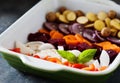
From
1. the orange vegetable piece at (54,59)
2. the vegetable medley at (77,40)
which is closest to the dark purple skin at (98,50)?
the vegetable medley at (77,40)

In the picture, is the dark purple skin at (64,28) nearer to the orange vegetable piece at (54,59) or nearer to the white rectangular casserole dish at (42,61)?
the white rectangular casserole dish at (42,61)

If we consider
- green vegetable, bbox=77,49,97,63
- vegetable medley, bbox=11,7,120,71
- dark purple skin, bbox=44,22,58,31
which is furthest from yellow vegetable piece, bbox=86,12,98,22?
green vegetable, bbox=77,49,97,63

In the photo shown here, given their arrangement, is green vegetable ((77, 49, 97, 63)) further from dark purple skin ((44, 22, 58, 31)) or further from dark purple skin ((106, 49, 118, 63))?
dark purple skin ((44, 22, 58, 31))

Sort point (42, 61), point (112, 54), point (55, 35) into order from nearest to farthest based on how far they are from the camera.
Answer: point (42, 61), point (112, 54), point (55, 35)

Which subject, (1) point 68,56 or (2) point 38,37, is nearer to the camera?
(1) point 68,56

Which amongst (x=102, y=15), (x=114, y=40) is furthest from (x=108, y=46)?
(x=102, y=15)

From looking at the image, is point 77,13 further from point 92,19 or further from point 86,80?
point 86,80

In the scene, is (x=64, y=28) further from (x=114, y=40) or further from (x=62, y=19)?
(x=114, y=40)
